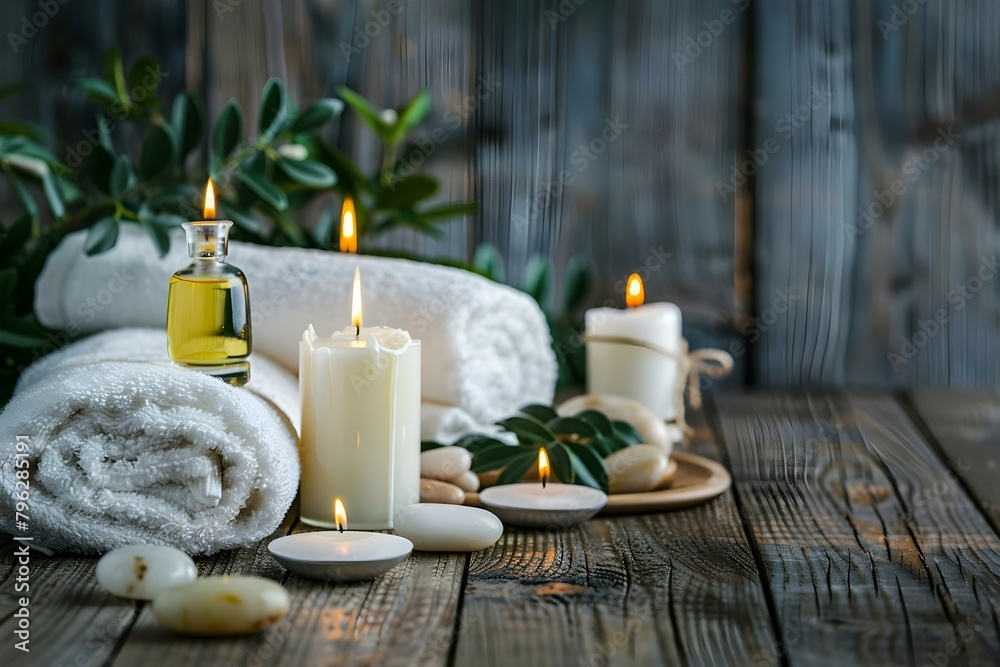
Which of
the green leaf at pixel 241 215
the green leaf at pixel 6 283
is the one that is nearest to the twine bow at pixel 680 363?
the green leaf at pixel 241 215

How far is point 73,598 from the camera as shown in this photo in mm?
792

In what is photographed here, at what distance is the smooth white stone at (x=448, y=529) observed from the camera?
903 millimetres

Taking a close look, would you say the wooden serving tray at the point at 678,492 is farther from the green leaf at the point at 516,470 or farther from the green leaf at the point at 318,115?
the green leaf at the point at 318,115

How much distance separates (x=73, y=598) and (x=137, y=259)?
591 millimetres

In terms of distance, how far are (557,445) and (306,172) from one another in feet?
1.85

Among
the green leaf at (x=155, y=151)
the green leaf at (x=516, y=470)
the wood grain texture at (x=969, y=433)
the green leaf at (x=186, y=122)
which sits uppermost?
the green leaf at (x=186, y=122)

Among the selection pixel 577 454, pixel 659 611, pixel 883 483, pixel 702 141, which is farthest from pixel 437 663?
pixel 702 141

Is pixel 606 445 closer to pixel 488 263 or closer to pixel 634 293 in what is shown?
pixel 634 293

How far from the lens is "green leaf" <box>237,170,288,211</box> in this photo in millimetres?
1363

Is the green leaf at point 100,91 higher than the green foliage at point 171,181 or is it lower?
higher

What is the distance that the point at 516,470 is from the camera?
106cm

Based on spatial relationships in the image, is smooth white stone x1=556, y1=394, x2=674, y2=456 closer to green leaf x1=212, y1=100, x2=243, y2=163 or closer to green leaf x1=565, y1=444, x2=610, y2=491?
green leaf x1=565, y1=444, x2=610, y2=491

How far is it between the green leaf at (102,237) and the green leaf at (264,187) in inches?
7.2

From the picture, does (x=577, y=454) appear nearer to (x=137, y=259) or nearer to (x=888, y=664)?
(x=888, y=664)
